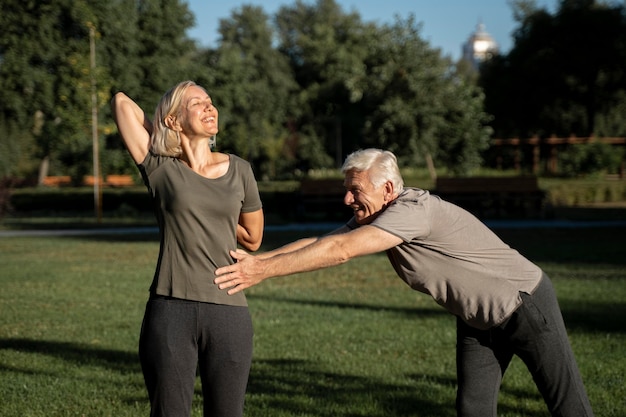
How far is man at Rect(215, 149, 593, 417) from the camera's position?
4.11 meters

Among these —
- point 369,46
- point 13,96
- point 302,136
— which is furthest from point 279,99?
point 369,46

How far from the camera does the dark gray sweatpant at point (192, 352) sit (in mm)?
3885

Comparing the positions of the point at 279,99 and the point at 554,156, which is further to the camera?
the point at 279,99

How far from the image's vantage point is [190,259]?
12.7 feet

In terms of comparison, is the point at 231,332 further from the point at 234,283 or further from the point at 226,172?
the point at 226,172

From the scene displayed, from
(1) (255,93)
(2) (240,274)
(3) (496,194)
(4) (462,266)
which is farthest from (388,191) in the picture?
(1) (255,93)

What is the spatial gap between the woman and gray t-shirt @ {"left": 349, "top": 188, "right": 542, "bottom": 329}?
79 centimetres

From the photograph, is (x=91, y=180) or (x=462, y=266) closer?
(x=462, y=266)

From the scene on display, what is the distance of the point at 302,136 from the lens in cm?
7325

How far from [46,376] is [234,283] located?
418 cm

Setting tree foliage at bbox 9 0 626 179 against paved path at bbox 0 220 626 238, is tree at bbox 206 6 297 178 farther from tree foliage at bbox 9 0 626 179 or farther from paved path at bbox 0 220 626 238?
paved path at bbox 0 220 626 238

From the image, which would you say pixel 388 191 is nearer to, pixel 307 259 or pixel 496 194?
pixel 307 259

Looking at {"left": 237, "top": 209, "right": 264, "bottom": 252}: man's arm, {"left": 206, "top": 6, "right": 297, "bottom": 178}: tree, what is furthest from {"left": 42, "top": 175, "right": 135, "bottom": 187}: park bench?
{"left": 237, "top": 209, "right": 264, "bottom": 252}: man's arm

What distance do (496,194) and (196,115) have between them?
24.5 metres
